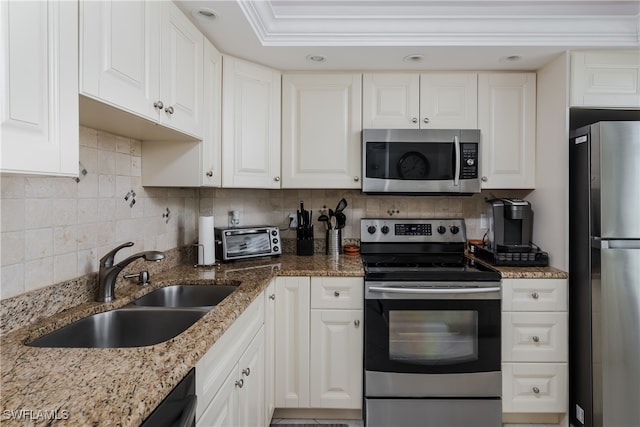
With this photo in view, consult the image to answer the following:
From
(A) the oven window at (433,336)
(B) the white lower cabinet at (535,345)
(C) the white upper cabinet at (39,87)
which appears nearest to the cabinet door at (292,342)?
(A) the oven window at (433,336)

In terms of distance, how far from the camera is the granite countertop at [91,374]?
631 millimetres

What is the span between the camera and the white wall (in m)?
1.91

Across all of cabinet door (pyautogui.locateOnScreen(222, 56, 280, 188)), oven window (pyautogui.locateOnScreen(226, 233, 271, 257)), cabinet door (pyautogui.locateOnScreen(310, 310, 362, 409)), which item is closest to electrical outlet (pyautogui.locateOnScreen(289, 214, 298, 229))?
oven window (pyautogui.locateOnScreen(226, 233, 271, 257))

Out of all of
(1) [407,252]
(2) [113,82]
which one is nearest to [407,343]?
(1) [407,252]

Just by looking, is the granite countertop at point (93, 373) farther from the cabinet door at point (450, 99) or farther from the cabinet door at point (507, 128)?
the cabinet door at point (507, 128)

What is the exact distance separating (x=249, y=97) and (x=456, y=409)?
2140 mm

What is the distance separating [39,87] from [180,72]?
31.3 inches

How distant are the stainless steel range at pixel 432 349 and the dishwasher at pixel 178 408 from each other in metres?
1.17

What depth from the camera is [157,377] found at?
0.76 m

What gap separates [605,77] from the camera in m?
1.91

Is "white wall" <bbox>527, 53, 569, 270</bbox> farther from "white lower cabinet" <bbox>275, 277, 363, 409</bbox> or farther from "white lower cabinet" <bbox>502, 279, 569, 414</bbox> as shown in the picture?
"white lower cabinet" <bbox>275, 277, 363, 409</bbox>

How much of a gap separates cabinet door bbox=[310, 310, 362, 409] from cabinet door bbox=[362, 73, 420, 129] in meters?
1.20

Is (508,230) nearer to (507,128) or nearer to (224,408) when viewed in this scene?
(507,128)

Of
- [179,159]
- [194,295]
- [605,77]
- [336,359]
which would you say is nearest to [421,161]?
[605,77]
